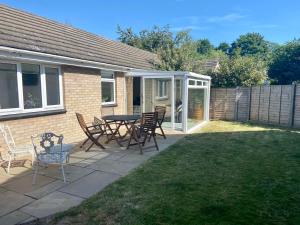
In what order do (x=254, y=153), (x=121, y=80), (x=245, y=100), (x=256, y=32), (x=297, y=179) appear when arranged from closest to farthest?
(x=297, y=179) < (x=254, y=153) < (x=121, y=80) < (x=245, y=100) < (x=256, y=32)

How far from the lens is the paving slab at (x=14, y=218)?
10.4ft

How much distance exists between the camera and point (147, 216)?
3.34 m

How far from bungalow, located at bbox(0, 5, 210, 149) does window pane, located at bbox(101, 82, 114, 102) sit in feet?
0.14

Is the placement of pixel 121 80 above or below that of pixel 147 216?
above

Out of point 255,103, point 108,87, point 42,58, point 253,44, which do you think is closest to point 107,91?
point 108,87

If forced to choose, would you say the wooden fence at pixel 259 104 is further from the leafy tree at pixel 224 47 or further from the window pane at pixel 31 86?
the leafy tree at pixel 224 47

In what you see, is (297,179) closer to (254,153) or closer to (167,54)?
(254,153)

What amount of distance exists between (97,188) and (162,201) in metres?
1.27

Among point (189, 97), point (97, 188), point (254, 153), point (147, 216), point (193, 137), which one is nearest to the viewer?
point (147, 216)

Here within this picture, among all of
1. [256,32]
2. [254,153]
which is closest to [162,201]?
[254,153]

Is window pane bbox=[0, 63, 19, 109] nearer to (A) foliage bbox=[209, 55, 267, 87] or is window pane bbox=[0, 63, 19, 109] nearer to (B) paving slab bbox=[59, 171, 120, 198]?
(B) paving slab bbox=[59, 171, 120, 198]

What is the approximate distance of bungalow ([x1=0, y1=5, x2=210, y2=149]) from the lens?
622cm

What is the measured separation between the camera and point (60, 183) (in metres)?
4.50

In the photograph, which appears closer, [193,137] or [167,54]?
[193,137]
